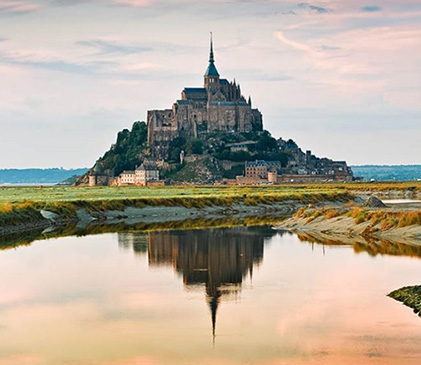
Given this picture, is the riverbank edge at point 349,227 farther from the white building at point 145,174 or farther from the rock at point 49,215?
the white building at point 145,174

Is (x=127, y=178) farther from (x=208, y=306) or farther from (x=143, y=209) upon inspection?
(x=208, y=306)

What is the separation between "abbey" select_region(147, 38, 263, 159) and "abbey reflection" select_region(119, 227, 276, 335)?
10287cm

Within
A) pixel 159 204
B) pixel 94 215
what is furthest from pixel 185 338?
pixel 159 204

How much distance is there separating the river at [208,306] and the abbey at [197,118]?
112m

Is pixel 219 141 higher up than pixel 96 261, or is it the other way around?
pixel 219 141

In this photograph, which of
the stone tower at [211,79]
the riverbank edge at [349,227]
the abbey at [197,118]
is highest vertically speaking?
the stone tower at [211,79]

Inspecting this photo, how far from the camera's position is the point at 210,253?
102ft

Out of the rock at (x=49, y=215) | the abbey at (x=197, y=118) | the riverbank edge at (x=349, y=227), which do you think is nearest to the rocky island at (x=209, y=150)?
the abbey at (x=197, y=118)

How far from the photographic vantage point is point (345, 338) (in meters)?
16.6

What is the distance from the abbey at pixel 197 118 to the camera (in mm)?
145000

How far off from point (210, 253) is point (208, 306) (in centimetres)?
1090

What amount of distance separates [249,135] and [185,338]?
13031 cm

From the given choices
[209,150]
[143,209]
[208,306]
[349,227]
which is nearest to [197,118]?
[209,150]

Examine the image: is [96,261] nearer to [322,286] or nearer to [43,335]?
[322,286]
